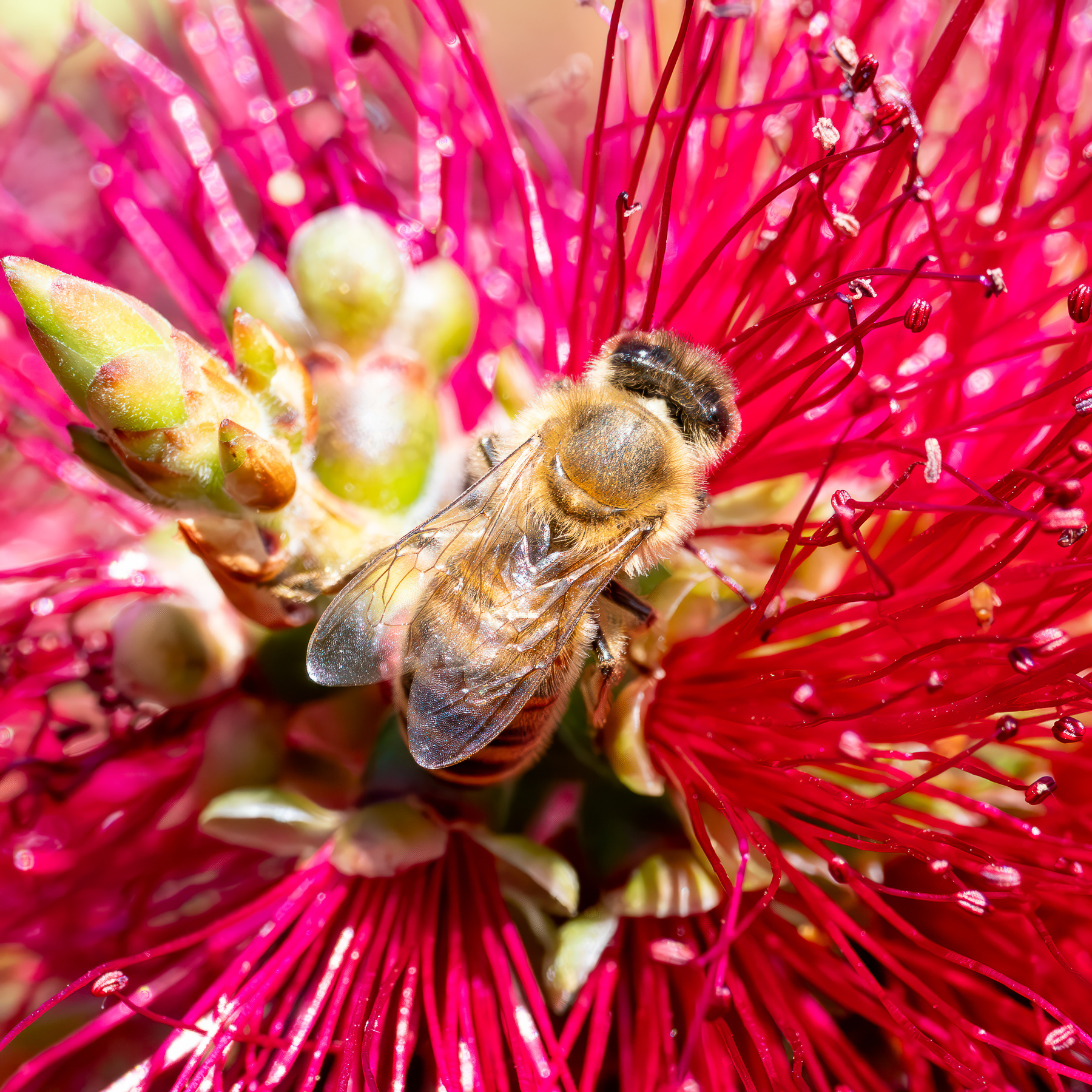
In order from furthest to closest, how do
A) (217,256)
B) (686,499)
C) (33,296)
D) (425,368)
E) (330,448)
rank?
1. (217,256)
2. (425,368)
3. (330,448)
4. (686,499)
5. (33,296)

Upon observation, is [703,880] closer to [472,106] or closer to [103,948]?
[103,948]

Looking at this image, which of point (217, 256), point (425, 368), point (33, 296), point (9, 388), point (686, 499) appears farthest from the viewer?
point (217, 256)

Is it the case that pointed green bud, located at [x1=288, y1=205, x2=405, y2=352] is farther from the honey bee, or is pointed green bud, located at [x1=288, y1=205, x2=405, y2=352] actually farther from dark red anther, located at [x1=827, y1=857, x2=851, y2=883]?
dark red anther, located at [x1=827, y1=857, x2=851, y2=883]

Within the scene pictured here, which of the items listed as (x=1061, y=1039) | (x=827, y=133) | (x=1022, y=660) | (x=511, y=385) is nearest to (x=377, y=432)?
(x=511, y=385)

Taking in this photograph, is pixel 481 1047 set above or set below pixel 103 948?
below

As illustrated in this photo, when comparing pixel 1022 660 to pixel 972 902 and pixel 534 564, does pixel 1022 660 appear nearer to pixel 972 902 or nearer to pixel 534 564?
pixel 972 902

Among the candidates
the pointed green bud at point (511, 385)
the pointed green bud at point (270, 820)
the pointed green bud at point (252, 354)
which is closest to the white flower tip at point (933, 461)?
the pointed green bud at point (511, 385)

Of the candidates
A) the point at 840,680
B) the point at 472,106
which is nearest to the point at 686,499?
the point at 840,680
